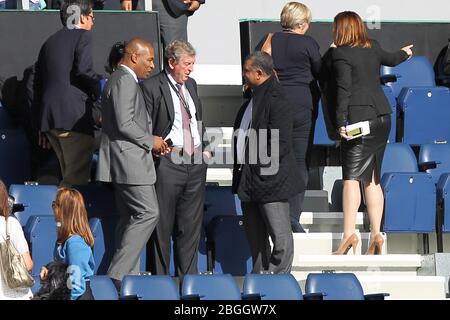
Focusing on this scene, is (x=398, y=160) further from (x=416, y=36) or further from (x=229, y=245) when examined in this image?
(x=416, y=36)

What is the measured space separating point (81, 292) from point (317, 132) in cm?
340

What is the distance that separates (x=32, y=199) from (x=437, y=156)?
2578mm

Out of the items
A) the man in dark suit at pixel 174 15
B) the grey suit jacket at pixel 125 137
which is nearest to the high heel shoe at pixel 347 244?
the grey suit jacket at pixel 125 137

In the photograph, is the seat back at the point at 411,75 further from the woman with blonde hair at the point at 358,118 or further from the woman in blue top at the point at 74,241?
the woman in blue top at the point at 74,241

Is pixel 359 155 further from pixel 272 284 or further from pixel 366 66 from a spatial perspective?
pixel 272 284

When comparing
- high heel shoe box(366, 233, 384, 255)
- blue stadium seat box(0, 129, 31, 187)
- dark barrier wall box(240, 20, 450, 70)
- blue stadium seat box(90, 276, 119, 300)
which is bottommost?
high heel shoe box(366, 233, 384, 255)

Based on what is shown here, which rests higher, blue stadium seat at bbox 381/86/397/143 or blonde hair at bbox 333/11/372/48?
blonde hair at bbox 333/11/372/48

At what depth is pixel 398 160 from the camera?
386 inches

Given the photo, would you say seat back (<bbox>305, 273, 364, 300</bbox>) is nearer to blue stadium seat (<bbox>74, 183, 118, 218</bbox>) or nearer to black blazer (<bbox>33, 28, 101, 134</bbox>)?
blue stadium seat (<bbox>74, 183, 118, 218</bbox>)

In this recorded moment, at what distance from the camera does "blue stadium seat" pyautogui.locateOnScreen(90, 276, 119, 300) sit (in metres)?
7.57

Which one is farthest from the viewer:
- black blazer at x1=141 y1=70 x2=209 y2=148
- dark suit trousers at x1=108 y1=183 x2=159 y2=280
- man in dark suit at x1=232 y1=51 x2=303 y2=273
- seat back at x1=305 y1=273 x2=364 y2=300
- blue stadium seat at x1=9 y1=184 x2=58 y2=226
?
blue stadium seat at x1=9 y1=184 x2=58 y2=226

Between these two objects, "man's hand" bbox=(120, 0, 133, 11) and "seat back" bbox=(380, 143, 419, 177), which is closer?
"seat back" bbox=(380, 143, 419, 177)

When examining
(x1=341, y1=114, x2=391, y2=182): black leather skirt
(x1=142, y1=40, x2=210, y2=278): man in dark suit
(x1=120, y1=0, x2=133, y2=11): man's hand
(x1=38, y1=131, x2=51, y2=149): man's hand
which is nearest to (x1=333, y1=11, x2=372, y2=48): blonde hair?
(x1=341, y1=114, x2=391, y2=182): black leather skirt
